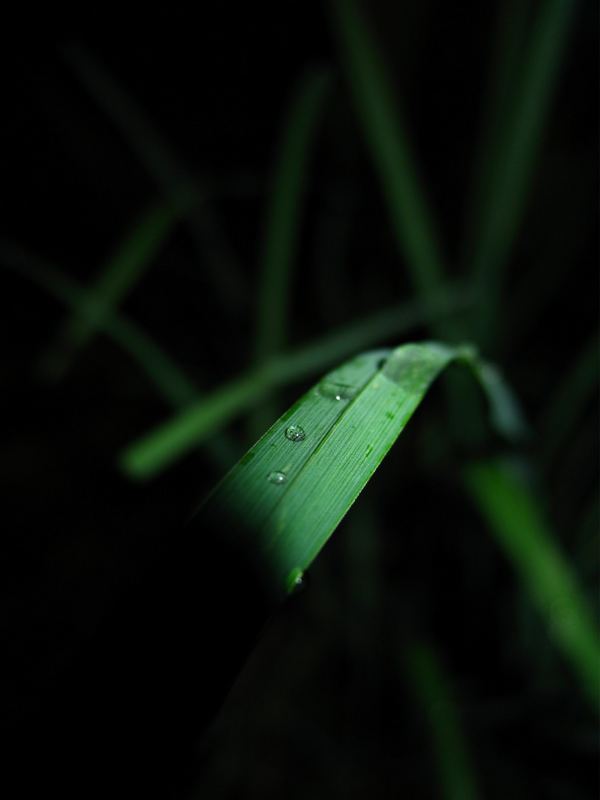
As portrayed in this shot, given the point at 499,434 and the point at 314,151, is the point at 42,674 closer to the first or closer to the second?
the point at 499,434

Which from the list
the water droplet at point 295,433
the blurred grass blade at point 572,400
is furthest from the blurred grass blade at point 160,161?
the water droplet at point 295,433

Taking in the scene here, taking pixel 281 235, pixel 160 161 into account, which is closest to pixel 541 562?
pixel 281 235

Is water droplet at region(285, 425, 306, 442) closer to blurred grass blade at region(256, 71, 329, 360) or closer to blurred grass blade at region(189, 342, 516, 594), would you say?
blurred grass blade at region(189, 342, 516, 594)

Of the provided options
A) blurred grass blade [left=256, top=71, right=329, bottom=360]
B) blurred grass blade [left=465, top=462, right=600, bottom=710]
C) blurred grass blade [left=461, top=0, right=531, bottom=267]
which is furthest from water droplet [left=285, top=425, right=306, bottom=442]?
blurred grass blade [left=461, top=0, right=531, bottom=267]

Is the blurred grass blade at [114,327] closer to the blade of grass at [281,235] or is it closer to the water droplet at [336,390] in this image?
the blade of grass at [281,235]

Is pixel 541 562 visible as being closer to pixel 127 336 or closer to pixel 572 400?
pixel 572 400
